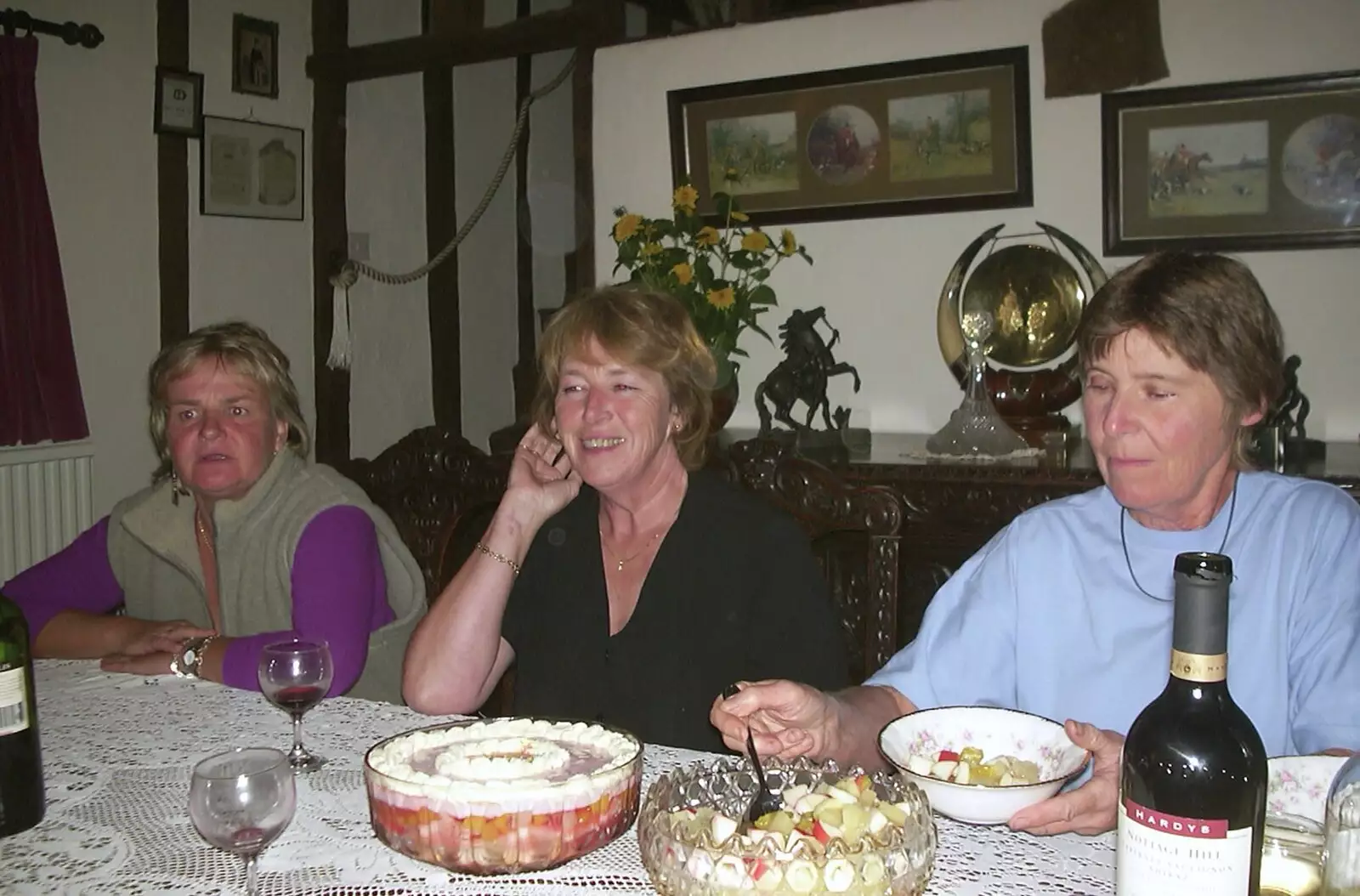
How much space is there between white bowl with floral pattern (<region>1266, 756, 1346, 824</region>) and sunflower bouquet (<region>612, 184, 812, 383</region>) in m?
2.07

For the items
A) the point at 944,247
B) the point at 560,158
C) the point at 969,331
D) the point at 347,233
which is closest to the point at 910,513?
the point at 969,331

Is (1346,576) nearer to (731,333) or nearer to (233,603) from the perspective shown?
(233,603)

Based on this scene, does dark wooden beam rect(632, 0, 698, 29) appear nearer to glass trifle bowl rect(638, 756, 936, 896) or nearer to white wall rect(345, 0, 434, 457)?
white wall rect(345, 0, 434, 457)

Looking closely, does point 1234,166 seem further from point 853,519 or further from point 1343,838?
point 1343,838

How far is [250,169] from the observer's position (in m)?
4.28

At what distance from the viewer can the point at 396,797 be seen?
1.03 m

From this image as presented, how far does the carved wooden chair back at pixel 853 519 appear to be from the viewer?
5.84 feet

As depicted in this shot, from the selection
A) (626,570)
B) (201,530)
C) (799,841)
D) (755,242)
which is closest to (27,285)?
(201,530)

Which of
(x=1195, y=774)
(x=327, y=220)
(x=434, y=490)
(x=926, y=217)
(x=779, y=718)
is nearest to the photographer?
(x=1195, y=774)

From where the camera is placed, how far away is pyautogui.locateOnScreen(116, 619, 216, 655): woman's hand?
1.79 meters

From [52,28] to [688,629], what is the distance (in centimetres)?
304

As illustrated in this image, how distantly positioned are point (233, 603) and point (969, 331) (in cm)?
208

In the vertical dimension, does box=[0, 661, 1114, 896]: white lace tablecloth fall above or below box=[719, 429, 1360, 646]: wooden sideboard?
below

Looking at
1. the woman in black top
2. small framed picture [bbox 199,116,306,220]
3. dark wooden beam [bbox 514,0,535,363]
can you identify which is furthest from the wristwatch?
dark wooden beam [bbox 514,0,535,363]
